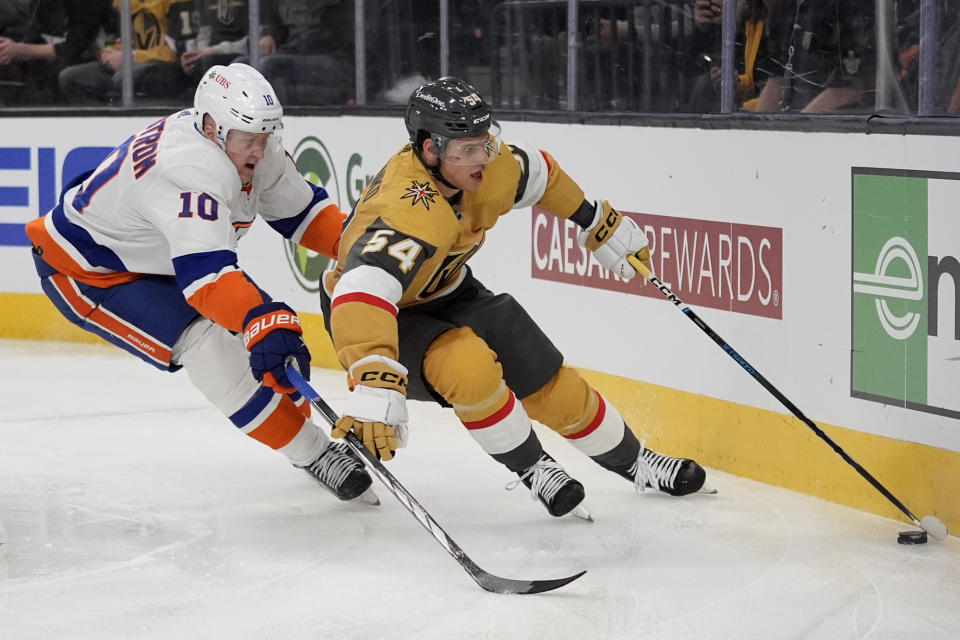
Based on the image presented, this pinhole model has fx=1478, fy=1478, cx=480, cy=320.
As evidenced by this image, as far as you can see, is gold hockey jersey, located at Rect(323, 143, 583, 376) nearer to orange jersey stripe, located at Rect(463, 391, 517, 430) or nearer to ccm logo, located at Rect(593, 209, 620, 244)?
ccm logo, located at Rect(593, 209, 620, 244)

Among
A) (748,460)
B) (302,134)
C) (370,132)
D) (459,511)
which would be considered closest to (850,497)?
(748,460)

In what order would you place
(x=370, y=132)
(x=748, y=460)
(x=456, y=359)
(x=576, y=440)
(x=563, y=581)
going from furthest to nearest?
(x=370, y=132) → (x=748, y=460) → (x=576, y=440) → (x=456, y=359) → (x=563, y=581)

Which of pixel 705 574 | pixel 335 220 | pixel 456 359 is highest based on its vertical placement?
pixel 335 220

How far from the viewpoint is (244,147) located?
3.46m

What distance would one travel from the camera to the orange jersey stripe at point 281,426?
362cm

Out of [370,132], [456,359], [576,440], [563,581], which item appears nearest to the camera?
[563,581]

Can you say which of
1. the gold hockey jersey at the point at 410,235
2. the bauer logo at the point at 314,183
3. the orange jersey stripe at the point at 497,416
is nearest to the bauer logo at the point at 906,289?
the gold hockey jersey at the point at 410,235

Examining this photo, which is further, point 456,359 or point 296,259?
point 296,259

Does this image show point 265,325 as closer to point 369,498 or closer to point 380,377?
point 380,377

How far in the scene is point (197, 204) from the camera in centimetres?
332

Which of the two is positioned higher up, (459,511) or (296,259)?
(296,259)

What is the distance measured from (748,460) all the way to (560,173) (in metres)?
0.93

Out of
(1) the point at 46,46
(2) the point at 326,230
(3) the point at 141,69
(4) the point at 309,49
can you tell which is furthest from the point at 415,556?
(1) the point at 46,46

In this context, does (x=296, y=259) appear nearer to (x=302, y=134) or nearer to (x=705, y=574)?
(x=302, y=134)
